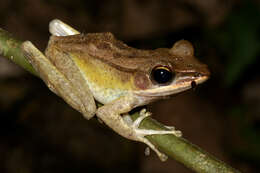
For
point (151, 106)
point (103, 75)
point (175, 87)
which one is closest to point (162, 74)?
point (175, 87)

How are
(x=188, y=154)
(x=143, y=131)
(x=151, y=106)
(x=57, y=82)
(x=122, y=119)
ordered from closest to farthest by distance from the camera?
(x=188, y=154) < (x=143, y=131) < (x=122, y=119) < (x=57, y=82) < (x=151, y=106)

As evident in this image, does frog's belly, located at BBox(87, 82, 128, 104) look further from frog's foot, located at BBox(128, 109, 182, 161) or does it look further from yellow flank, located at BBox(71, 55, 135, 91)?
frog's foot, located at BBox(128, 109, 182, 161)

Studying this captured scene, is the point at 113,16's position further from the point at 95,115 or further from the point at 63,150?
the point at 95,115

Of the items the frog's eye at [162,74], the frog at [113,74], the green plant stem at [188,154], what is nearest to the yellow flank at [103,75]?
the frog at [113,74]

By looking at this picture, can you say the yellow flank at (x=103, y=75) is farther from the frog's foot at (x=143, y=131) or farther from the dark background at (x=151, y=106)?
the dark background at (x=151, y=106)

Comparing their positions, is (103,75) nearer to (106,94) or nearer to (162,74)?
(106,94)

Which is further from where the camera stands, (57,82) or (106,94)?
(106,94)
